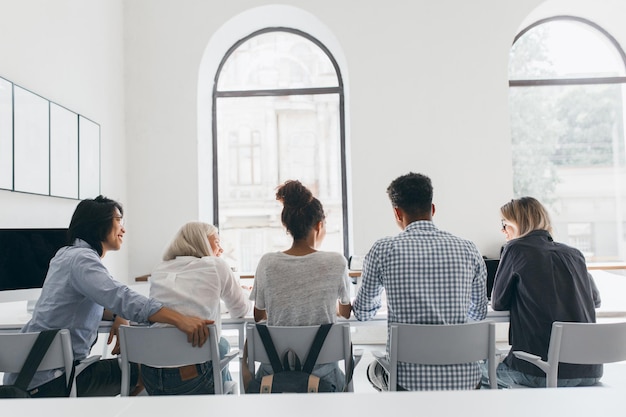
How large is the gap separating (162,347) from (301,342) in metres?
0.46

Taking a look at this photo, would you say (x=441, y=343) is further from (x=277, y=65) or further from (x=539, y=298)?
(x=277, y=65)

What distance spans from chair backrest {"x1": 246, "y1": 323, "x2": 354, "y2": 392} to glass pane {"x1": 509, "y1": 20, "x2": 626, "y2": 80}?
3793mm

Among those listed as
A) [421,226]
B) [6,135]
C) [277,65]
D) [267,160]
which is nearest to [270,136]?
[267,160]

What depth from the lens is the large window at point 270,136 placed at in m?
4.62

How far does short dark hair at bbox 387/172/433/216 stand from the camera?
6.04 feet

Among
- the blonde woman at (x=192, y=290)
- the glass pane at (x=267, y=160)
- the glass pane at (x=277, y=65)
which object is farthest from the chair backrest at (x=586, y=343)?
the glass pane at (x=277, y=65)

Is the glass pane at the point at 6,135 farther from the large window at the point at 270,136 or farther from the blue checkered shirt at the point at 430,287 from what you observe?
the large window at the point at 270,136

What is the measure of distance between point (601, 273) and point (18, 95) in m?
4.19

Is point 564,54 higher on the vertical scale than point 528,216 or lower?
higher

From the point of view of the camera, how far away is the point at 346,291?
5.98 feet

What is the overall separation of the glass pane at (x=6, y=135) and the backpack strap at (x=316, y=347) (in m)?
1.85

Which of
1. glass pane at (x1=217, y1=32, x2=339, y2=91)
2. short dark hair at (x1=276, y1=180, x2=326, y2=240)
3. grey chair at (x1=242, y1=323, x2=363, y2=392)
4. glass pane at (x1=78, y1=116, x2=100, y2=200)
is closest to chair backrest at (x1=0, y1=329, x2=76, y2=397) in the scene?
grey chair at (x1=242, y1=323, x2=363, y2=392)

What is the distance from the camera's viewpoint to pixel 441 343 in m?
1.57

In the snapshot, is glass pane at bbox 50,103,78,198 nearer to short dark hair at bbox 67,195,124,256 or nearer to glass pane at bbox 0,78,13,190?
glass pane at bbox 0,78,13,190
